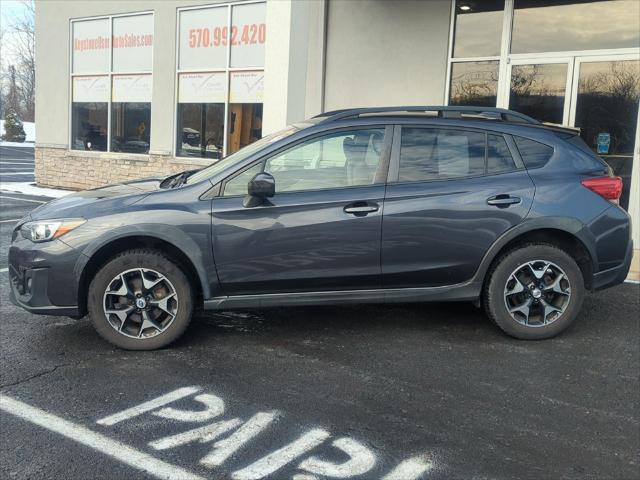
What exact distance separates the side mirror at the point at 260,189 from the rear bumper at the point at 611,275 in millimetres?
2664

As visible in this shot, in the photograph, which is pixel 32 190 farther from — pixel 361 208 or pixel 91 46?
pixel 361 208

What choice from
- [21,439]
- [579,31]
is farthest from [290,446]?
[579,31]

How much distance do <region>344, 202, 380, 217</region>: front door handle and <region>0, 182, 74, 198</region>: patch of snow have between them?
11.5 meters

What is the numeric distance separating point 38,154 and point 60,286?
13034mm

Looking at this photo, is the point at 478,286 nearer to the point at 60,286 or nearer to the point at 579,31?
the point at 60,286

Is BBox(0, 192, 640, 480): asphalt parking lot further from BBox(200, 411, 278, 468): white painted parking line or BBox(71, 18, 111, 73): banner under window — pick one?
BBox(71, 18, 111, 73): banner under window

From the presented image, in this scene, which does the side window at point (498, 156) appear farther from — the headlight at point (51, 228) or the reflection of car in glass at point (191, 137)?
the reflection of car in glass at point (191, 137)

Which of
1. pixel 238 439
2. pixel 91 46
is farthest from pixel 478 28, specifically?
pixel 91 46

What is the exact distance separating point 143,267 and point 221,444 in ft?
5.50

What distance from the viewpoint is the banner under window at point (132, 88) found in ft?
45.5

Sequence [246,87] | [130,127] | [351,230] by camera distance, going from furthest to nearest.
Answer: [130,127] < [246,87] < [351,230]

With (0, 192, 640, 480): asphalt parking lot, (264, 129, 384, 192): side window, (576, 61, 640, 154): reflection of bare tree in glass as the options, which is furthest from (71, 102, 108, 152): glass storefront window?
(264, 129, 384, 192): side window

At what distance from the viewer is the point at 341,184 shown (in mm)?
4727

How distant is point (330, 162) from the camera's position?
4.75m
